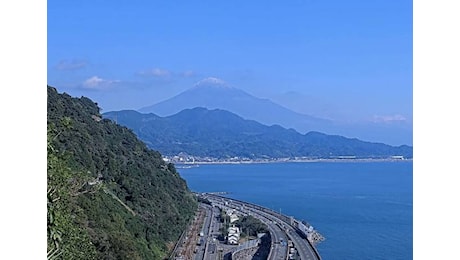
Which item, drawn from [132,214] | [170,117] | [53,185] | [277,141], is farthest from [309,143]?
[53,185]

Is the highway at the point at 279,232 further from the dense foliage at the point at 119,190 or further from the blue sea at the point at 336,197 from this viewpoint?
the dense foliage at the point at 119,190

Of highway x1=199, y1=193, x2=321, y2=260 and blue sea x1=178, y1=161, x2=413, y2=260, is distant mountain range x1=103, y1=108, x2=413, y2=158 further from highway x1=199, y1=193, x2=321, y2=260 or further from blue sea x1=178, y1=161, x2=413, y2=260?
highway x1=199, y1=193, x2=321, y2=260

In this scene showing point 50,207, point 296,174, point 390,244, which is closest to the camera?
point 50,207

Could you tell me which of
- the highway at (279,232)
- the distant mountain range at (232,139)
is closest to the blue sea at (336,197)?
the highway at (279,232)

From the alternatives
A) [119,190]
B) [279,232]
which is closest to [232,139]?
[279,232]

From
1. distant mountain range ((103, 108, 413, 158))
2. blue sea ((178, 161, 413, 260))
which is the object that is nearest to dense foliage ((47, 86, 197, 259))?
blue sea ((178, 161, 413, 260))
